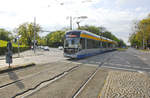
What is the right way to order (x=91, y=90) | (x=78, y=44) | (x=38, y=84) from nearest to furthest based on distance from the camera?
(x=91, y=90) < (x=38, y=84) < (x=78, y=44)

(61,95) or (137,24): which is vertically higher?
(137,24)

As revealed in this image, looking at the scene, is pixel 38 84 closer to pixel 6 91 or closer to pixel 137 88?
pixel 6 91

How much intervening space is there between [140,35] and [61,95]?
5998 centimetres

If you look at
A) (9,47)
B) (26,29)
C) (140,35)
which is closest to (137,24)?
(140,35)

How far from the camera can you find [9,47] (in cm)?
898

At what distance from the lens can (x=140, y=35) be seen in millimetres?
55938

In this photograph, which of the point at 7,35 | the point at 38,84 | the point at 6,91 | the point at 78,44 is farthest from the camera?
the point at 7,35

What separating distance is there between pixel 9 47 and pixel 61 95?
650 cm

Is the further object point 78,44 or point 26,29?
point 26,29

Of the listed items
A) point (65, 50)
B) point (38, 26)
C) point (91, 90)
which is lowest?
point (91, 90)

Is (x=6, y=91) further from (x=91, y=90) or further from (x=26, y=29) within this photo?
(x=26, y=29)

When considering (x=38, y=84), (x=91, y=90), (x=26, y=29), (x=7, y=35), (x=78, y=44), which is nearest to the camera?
(x=91, y=90)

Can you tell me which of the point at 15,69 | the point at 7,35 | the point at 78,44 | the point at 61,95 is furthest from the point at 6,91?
the point at 7,35

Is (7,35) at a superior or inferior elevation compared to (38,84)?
superior
